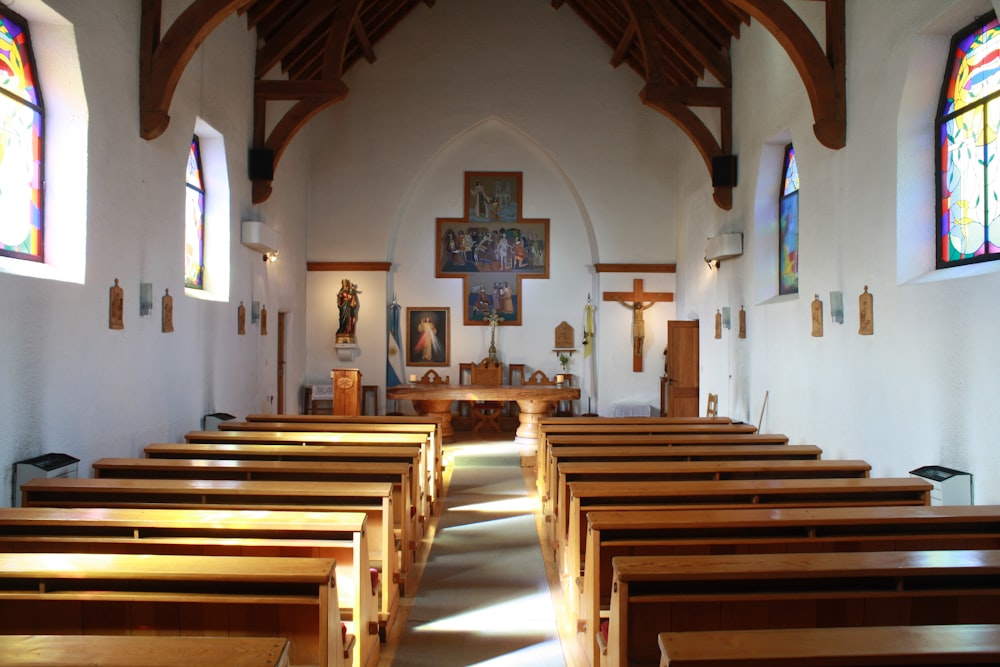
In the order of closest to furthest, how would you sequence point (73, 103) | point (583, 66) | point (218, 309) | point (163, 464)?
point (163, 464), point (73, 103), point (218, 309), point (583, 66)

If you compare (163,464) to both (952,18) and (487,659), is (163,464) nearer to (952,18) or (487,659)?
(487,659)

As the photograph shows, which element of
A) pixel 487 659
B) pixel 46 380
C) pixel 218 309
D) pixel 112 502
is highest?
pixel 218 309

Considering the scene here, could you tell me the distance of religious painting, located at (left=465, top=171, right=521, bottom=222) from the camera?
13625 mm

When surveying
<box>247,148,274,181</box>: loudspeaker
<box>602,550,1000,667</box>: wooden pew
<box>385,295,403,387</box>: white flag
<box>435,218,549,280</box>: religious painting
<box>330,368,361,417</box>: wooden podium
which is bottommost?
<box>602,550,1000,667</box>: wooden pew

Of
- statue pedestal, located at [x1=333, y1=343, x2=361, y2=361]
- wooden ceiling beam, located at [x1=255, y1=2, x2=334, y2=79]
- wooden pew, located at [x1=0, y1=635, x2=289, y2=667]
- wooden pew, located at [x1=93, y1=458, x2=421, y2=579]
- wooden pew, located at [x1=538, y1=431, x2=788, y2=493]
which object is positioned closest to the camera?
wooden pew, located at [x1=0, y1=635, x2=289, y2=667]

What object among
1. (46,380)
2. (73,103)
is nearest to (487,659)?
(46,380)

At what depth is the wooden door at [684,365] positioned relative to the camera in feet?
37.9

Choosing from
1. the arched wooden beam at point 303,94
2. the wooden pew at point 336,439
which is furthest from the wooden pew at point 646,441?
the arched wooden beam at point 303,94

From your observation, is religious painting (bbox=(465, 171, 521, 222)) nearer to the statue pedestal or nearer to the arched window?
the statue pedestal

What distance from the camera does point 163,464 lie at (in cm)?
506

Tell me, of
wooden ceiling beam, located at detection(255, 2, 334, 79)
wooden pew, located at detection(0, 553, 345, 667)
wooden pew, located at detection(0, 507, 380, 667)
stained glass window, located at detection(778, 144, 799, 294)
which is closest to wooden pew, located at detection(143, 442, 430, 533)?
wooden pew, located at detection(0, 507, 380, 667)

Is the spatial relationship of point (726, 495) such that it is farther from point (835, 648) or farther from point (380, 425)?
point (380, 425)

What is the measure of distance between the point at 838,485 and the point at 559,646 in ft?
6.19

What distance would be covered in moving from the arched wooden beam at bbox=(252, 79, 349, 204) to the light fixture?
489mm
